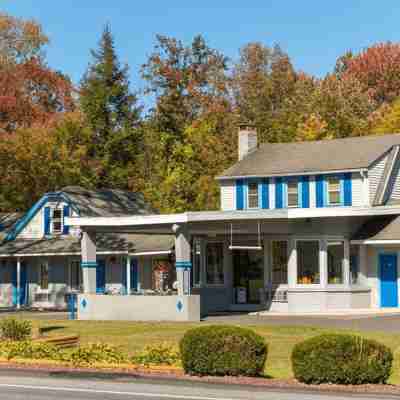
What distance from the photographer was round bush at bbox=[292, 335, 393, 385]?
1789cm

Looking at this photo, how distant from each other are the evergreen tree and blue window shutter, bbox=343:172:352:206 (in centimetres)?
2721

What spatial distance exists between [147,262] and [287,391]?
30756 mm

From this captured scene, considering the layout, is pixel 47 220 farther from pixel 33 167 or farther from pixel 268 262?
pixel 268 262

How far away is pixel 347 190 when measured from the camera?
45.5 m

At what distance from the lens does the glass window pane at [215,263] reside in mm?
42438

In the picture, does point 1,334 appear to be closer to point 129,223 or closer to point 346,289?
point 129,223

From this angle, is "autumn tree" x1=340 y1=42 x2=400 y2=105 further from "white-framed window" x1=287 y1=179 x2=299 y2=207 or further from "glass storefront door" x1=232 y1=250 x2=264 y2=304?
"glass storefront door" x1=232 y1=250 x2=264 y2=304

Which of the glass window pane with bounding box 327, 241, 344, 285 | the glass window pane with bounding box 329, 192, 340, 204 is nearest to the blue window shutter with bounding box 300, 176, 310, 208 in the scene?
the glass window pane with bounding box 329, 192, 340, 204

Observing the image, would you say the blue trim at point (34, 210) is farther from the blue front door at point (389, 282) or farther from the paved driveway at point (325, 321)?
the blue front door at point (389, 282)

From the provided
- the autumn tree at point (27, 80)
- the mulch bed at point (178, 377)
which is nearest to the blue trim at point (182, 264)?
the mulch bed at point (178, 377)

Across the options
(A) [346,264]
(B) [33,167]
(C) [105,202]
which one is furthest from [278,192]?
(B) [33,167]

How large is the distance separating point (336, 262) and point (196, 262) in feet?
19.5

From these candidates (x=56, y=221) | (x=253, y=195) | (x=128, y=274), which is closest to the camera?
(x=128, y=274)

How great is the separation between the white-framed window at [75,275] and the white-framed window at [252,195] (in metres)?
9.06
